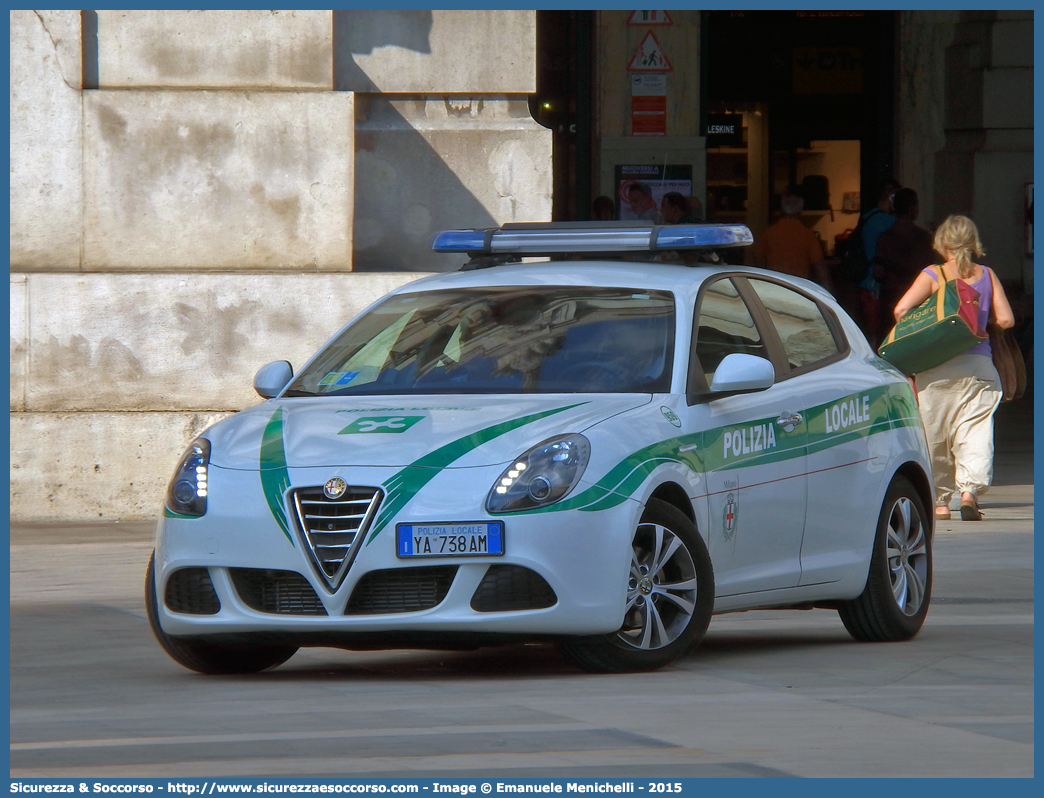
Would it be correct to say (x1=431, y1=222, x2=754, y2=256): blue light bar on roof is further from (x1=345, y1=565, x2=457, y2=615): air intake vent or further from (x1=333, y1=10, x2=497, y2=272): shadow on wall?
(x1=333, y1=10, x2=497, y2=272): shadow on wall

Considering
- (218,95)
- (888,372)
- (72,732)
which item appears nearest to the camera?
(72,732)

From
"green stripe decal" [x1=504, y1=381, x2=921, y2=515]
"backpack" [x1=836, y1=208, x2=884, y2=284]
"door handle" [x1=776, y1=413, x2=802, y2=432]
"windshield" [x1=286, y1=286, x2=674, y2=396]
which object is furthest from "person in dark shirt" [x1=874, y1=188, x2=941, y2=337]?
"windshield" [x1=286, y1=286, x2=674, y2=396]

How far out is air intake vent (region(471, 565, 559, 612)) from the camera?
6637 mm

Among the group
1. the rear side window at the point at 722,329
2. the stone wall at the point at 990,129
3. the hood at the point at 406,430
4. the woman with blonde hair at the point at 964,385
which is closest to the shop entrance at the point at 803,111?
the stone wall at the point at 990,129

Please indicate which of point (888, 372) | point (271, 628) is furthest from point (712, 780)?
point (888, 372)

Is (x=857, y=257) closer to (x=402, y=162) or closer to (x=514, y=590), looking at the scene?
(x=402, y=162)

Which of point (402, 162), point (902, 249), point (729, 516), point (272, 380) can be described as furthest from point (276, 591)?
point (902, 249)

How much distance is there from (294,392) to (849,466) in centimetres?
217

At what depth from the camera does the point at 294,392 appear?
778 centimetres

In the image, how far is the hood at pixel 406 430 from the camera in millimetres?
6730

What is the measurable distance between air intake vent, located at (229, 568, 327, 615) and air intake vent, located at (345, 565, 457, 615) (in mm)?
140

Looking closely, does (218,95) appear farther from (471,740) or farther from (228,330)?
(471,740)

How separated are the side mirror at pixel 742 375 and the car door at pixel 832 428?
0.61 meters

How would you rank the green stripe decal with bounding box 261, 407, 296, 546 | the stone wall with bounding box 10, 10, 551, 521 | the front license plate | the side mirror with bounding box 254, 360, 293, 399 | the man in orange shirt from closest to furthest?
the front license plate, the green stripe decal with bounding box 261, 407, 296, 546, the side mirror with bounding box 254, 360, 293, 399, the stone wall with bounding box 10, 10, 551, 521, the man in orange shirt
